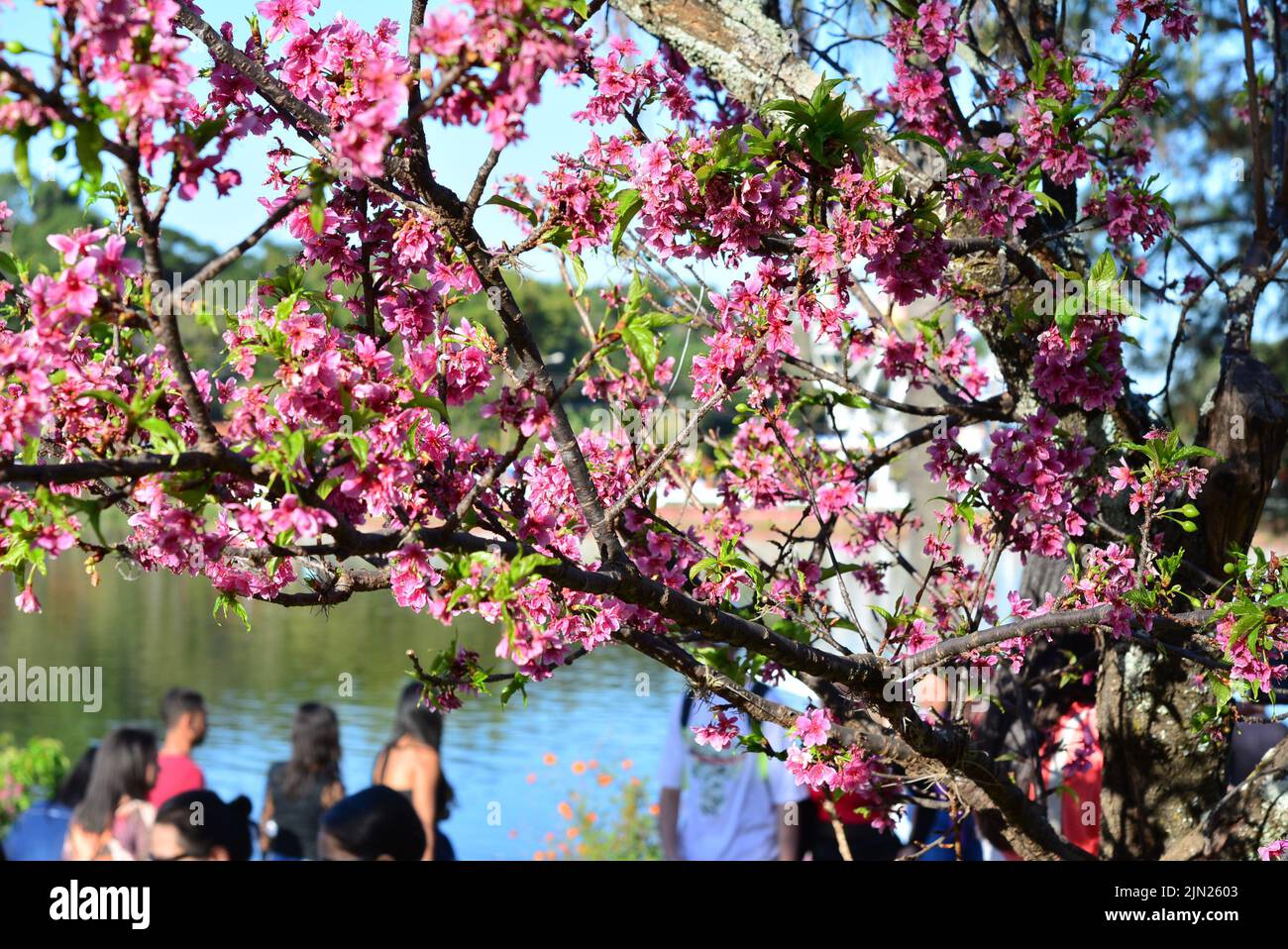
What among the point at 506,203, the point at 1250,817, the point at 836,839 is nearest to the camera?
the point at 506,203

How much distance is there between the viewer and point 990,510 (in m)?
2.36

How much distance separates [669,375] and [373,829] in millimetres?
2413

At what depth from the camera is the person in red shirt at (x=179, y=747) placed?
16.3 feet

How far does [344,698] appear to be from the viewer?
12414 mm

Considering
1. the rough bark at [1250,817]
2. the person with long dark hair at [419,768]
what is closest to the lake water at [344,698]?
the person with long dark hair at [419,768]

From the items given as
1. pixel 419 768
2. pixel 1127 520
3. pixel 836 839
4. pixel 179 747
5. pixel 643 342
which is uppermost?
pixel 643 342

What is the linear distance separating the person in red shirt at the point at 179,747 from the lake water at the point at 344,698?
10.8 feet

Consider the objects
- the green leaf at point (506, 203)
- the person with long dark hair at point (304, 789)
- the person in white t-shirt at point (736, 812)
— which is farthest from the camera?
the person with long dark hair at point (304, 789)

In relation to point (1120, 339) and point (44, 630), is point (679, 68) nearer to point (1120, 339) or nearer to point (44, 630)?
point (1120, 339)

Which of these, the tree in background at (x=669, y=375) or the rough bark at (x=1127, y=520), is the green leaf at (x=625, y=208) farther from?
the rough bark at (x=1127, y=520)

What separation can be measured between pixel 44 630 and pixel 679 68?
1417 cm

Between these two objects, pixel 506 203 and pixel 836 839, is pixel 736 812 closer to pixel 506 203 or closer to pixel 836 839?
pixel 836 839

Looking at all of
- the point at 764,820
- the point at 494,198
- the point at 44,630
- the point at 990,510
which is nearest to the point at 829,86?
the point at 494,198

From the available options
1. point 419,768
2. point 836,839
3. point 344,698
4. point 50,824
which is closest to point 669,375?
point 836,839
